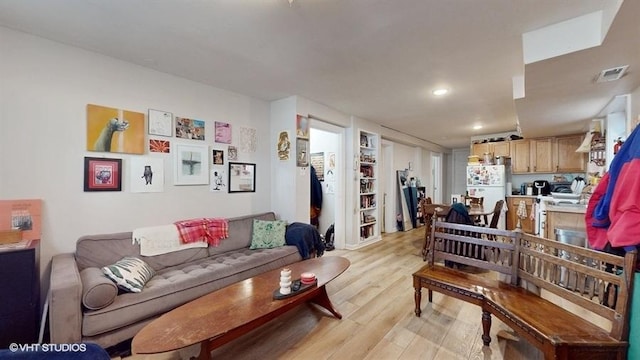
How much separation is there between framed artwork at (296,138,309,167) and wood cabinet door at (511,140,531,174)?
4704mm

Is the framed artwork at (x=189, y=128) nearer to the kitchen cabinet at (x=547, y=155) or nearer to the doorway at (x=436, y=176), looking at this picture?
the kitchen cabinet at (x=547, y=155)

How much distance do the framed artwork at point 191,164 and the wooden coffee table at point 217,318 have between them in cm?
146

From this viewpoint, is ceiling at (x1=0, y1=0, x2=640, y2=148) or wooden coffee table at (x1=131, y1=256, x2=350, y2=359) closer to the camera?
wooden coffee table at (x1=131, y1=256, x2=350, y2=359)

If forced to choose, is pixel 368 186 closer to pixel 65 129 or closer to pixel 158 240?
pixel 158 240

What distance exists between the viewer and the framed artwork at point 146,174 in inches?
101

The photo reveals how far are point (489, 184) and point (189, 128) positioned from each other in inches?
216

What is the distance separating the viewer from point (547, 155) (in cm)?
530

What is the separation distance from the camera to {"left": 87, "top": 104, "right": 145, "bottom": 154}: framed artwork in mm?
2328

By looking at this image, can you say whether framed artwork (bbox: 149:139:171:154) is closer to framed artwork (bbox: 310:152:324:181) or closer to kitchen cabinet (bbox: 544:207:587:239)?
framed artwork (bbox: 310:152:324:181)

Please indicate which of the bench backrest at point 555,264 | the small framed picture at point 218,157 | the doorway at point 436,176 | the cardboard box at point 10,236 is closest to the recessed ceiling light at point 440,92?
the bench backrest at point 555,264

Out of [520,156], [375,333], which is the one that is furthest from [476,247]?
[520,156]

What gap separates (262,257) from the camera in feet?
8.84

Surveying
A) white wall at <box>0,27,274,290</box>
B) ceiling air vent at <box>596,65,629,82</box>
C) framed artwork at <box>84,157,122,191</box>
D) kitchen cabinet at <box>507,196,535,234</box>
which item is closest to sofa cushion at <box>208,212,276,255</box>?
white wall at <box>0,27,274,290</box>

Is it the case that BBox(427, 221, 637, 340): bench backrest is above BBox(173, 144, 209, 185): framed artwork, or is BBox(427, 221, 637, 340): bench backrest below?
below
